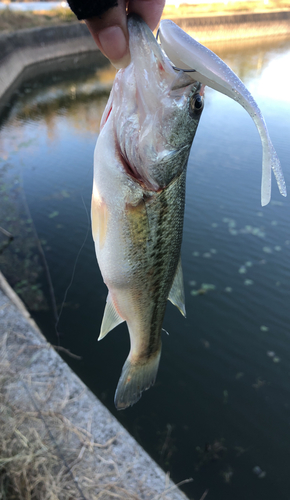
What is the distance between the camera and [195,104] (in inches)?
54.1

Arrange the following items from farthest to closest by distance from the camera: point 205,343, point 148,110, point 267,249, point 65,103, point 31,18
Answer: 1. point 31,18
2. point 65,103
3. point 267,249
4. point 205,343
5. point 148,110

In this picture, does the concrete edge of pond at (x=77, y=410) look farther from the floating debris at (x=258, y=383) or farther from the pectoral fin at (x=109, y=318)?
the floating debris at (x=258, y=383)

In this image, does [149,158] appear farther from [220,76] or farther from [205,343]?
[205,343]

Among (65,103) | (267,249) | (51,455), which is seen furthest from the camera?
(65,103)

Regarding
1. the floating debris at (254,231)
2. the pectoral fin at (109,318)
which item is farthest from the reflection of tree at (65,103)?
the pectoral fin at (109,318)

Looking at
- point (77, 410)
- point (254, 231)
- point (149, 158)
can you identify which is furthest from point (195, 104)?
point (254, 231)

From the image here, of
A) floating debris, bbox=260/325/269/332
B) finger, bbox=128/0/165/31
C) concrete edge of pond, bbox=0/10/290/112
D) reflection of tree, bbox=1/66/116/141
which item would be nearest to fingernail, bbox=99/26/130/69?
finger, bbox=128/0/165/31

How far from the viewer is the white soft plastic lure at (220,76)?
1022 millimetres

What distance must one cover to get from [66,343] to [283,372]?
124 inches

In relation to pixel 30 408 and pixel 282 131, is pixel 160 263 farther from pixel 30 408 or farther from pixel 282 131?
pixel 282 131

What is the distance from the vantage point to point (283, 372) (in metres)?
4.26

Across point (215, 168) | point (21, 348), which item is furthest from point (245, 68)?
point (21, 348)

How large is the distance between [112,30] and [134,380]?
1.81 m

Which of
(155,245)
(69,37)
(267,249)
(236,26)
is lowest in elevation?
(267,249)
